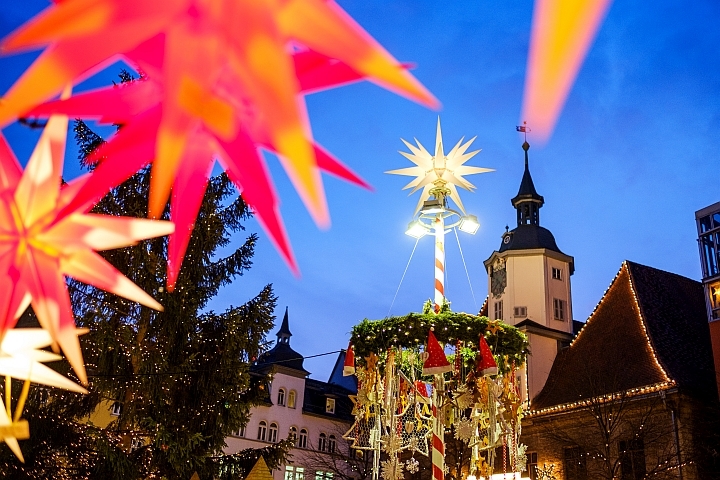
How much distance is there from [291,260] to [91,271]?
3.16 feet

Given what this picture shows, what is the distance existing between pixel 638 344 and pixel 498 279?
9.52 metres

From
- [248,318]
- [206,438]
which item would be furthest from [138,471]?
[248,318]

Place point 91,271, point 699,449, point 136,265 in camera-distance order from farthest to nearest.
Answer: point 699,449 < point 136,265 < point 91,271

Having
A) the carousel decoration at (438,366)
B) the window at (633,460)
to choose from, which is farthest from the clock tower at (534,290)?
the carousel decoration at (438,366)

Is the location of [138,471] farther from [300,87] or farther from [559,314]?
[559,314]

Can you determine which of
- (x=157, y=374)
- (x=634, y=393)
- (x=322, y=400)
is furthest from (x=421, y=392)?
(x=322, y=400)

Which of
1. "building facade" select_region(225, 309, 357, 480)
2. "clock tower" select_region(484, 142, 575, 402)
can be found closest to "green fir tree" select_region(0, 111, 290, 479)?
"clock tower" select_region(484, 142, 575, 402)

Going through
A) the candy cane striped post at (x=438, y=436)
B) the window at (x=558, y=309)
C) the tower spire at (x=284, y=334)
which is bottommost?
the candy cane striped post at (x=438, y=436)

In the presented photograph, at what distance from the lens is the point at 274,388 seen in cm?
3678

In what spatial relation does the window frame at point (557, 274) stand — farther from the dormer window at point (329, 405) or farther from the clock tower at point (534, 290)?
the dormer window at point (329, 405)

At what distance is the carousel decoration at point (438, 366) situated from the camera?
29.5 ft

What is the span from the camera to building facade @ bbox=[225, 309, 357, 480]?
35.5 metres

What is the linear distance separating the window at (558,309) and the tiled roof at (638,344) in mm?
2699

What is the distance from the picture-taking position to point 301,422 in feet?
123
